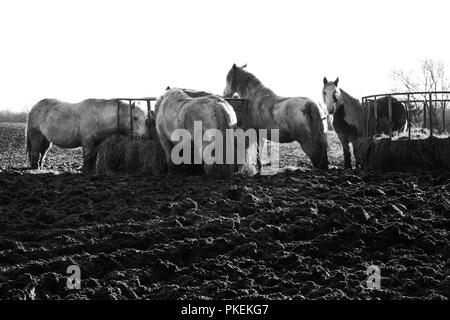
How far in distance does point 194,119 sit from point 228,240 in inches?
157

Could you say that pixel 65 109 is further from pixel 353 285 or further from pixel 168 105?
pixel 353 285

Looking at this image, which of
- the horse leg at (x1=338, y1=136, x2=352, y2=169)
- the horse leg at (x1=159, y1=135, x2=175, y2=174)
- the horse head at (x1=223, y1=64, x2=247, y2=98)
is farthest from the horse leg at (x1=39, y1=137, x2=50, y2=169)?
the horse leg at (x1=338, y1=136, x2=352, y2=169)

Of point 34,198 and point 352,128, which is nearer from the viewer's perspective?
point 34,198

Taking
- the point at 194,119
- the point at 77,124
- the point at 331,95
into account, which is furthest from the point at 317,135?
the point at 77,124

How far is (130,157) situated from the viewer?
1060 centimetres

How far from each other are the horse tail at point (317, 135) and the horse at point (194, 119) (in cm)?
181

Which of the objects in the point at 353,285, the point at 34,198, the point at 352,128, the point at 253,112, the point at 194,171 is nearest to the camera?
the point at 353,285

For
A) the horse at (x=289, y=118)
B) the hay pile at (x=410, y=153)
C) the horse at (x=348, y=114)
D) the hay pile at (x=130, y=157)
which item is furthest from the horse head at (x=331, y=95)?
the hay pile at (x=130, y=157)

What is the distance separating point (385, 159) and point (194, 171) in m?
3.05

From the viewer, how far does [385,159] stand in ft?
34.6

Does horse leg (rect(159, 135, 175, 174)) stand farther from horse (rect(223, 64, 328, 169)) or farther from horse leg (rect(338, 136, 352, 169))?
horse leg (rect(338, 136, 352, 169))

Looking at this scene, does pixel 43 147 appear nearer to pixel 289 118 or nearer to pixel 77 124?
pixel 77 124
